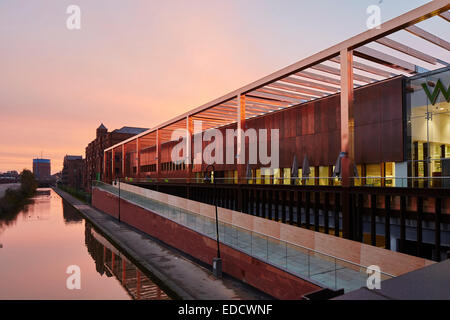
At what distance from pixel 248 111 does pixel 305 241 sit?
14.2 meters

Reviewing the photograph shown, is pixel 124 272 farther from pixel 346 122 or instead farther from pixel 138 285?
pixel 346 122

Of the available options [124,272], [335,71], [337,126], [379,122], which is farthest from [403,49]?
[124,272]

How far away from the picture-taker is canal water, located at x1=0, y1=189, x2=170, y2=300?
16.6m

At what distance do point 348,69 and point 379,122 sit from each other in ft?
16.3

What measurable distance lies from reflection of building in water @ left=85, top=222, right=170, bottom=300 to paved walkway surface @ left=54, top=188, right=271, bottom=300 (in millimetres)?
557

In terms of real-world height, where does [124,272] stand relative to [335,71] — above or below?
below

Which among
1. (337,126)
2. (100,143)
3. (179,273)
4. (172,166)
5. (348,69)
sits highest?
(100,143)

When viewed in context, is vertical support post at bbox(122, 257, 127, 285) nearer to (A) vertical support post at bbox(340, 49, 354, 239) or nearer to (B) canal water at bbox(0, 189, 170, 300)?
(B) canal water at bbox(0, 189, 170, 300)

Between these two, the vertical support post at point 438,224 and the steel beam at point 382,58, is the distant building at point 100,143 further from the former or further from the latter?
the vertical support post at point 438,224

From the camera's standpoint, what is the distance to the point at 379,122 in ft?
58.1
